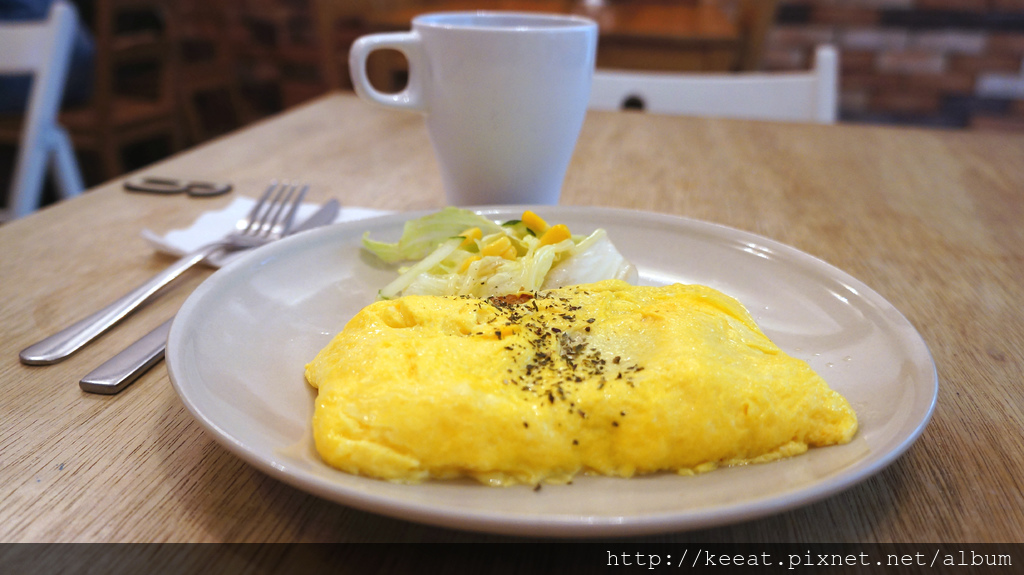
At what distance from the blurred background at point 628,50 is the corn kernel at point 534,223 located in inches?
103

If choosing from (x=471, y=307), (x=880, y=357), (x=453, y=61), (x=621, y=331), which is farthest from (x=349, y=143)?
(x=880, y=357)

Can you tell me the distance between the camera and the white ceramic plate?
0.51m

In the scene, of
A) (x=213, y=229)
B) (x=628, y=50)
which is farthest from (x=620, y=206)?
(x=628, y=50)

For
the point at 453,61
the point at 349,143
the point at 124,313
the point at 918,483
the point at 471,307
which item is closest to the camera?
the point at 918,483

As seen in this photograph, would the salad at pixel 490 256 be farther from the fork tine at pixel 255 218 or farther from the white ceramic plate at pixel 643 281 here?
the fork tine at pixel 255 218

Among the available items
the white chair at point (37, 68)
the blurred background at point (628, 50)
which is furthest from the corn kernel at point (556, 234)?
the blurred background at point (628, 50)

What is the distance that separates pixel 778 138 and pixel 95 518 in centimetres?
197

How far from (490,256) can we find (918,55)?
4816mm

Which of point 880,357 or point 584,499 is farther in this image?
point 880,357

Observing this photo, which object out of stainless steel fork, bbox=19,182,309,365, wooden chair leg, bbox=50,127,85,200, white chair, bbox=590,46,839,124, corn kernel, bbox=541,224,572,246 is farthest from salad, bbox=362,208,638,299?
wooden chair leg, bbox=50,127,85,200

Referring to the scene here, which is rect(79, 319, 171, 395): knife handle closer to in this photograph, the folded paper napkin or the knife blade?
the knife blade

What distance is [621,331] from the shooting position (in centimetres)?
76

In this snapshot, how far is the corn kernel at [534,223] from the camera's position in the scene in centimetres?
106

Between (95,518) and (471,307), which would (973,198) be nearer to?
(471,307)
